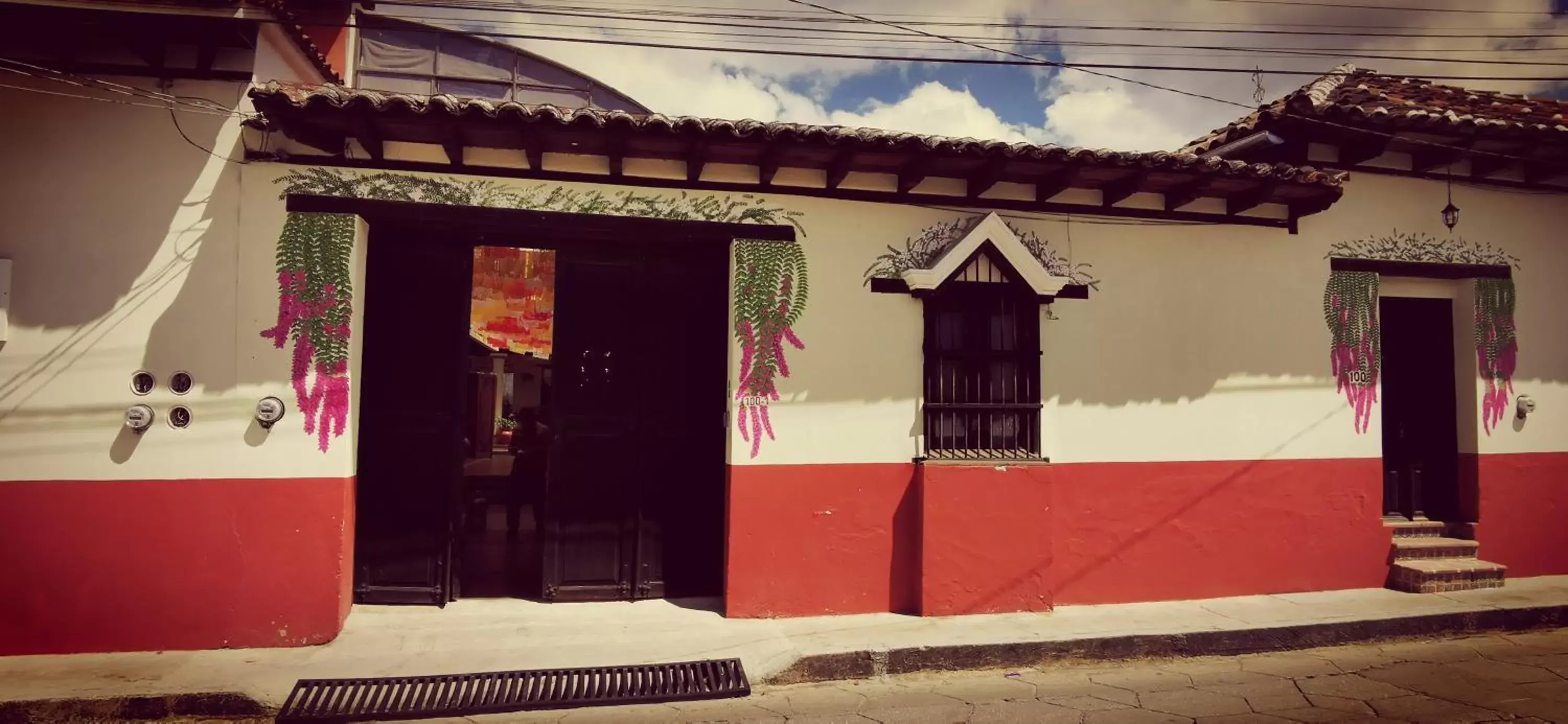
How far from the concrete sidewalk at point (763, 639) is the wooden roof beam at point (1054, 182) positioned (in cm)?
346

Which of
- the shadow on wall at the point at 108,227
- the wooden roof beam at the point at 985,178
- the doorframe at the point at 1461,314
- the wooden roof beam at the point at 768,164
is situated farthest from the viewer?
the doorframe at the point at 1461,314

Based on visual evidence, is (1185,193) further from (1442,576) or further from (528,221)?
(528,221)

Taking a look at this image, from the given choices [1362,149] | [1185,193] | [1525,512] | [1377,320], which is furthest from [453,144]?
[1525,512]

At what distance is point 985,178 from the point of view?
609 cm

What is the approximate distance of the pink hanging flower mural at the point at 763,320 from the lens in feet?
19.3

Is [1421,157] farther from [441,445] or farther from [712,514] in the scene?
[441,445]

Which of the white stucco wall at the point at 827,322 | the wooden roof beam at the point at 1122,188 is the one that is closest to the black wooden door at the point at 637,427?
the white stucco wall at the point at 827,322

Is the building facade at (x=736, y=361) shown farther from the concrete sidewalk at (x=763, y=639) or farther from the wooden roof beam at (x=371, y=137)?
the concrete sidewalk at (x=763, y=639)

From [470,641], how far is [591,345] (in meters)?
2.38

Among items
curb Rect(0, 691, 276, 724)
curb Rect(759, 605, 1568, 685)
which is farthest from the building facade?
curb Rect(0, 691, 276, 724)

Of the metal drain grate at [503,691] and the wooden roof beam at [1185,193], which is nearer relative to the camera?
the metal drain grate at [503,691]

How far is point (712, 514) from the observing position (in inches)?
249

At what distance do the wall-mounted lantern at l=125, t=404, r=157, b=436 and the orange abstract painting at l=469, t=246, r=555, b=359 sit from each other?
4928 mm

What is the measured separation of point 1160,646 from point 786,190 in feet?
14.6
